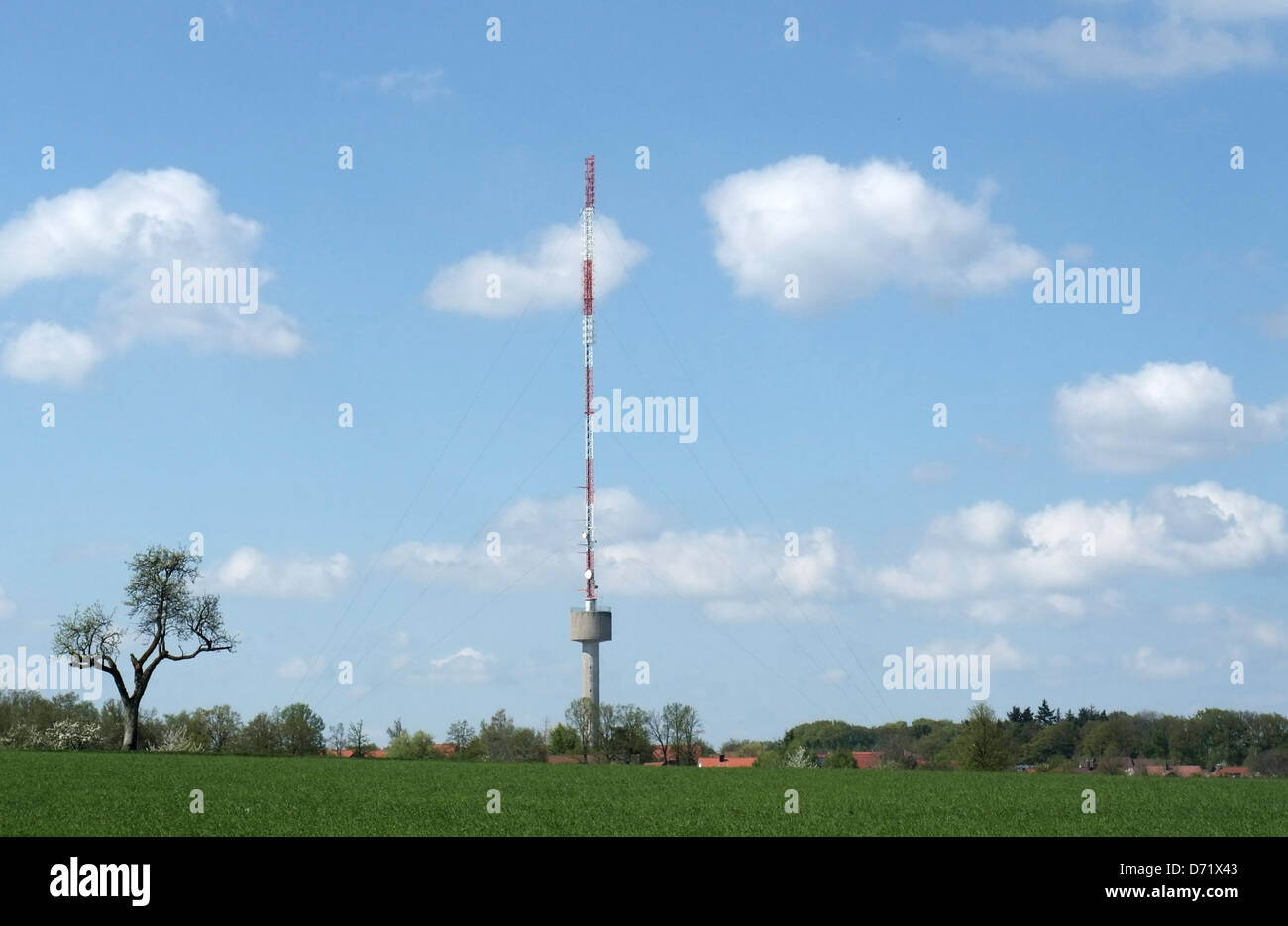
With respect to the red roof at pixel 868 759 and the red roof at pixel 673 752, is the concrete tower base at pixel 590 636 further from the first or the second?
the red roof at pixel 868 759

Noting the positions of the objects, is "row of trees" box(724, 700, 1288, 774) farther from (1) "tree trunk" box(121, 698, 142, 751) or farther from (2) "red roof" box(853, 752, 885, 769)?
(1) "tree trunk" box(121, 698, 142, 751)

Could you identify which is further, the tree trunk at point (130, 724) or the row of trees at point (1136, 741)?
the row of trees at point (1136, 741)

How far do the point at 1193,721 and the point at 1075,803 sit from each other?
92801mm

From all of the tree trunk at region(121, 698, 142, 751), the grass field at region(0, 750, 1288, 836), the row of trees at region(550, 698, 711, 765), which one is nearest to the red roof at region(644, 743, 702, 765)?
the row of trees at region(550, 698, 711, 765)

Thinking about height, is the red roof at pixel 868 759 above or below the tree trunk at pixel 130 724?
below

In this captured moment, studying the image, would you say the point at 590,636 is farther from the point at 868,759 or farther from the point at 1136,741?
the point at 1136,741

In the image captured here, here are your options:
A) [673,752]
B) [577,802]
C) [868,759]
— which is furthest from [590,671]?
[577,802]

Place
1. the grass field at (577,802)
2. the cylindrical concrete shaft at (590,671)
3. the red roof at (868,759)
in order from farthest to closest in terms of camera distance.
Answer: the cylindrical concrete shaft at (590,671), the red roof at (868,759), the grass field at (577,802)

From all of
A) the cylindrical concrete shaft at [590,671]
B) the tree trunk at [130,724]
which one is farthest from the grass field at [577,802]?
the cylindrical concrete shaft at [590,671]

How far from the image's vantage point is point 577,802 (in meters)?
42.1

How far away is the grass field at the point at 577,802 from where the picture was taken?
3225 cm
